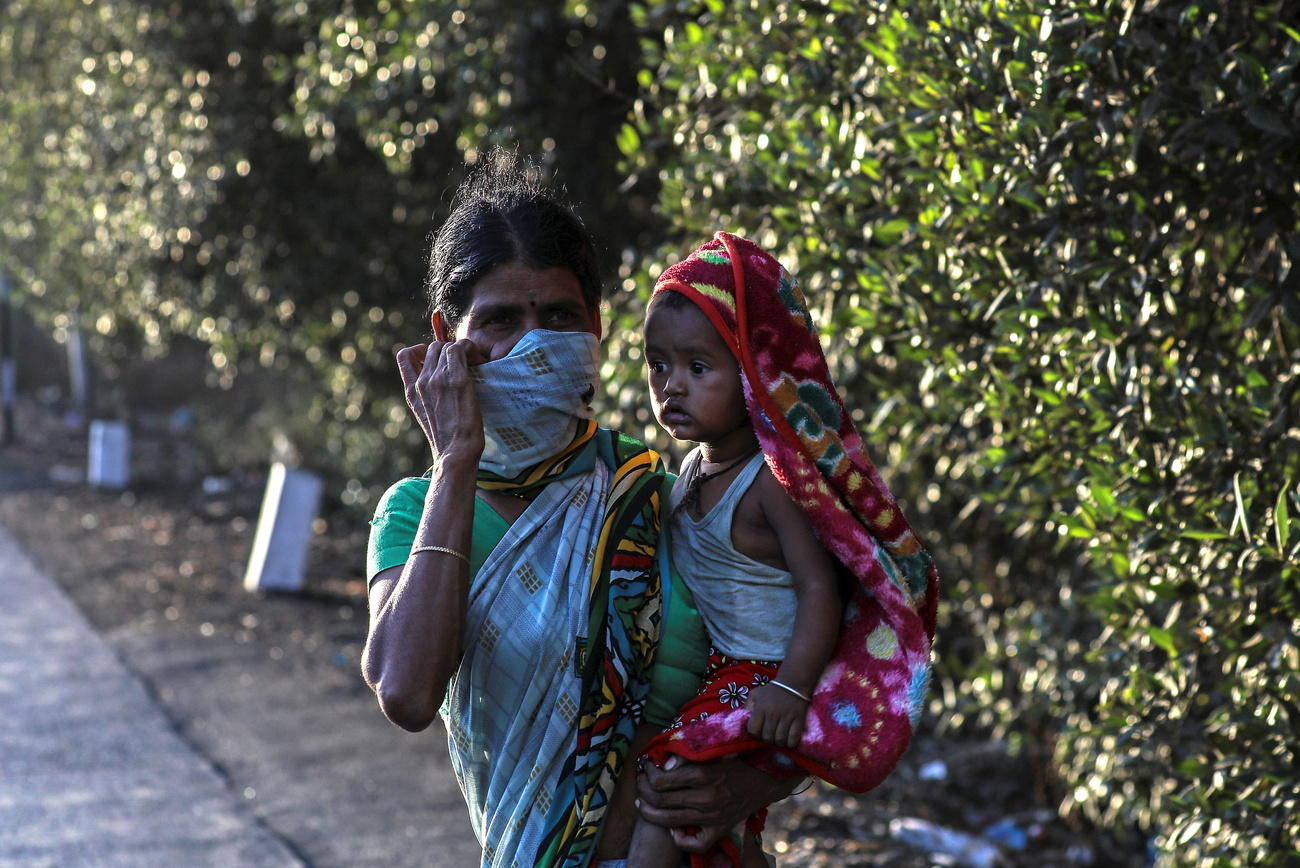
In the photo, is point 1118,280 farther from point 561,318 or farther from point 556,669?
point 556,669

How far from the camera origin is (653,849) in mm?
2025

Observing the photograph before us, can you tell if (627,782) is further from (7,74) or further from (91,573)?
(7,74)

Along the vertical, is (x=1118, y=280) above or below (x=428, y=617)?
above

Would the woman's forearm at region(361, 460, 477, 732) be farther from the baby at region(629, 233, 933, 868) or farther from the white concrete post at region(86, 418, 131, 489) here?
the white concrete post at region(86, 418, 131, 489)

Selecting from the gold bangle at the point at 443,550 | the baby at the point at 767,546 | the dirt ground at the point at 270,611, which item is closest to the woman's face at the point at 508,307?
the baby at the point at 767,546

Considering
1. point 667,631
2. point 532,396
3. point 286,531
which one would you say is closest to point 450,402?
point 532,396

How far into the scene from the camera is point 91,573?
418 inches

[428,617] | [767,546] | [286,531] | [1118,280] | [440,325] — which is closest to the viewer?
[428,617]

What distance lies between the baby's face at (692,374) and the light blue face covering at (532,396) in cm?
12

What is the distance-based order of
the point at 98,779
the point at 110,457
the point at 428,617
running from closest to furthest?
1. the point at 428,617
2. the point at 98,779
3. the point at 110,457

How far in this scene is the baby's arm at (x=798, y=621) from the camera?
196 centimetres

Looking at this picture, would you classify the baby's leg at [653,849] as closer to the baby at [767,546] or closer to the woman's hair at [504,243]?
the baby at [767,546]

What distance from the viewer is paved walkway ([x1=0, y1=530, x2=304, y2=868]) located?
539cm

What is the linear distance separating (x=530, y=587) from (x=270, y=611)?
771cm
